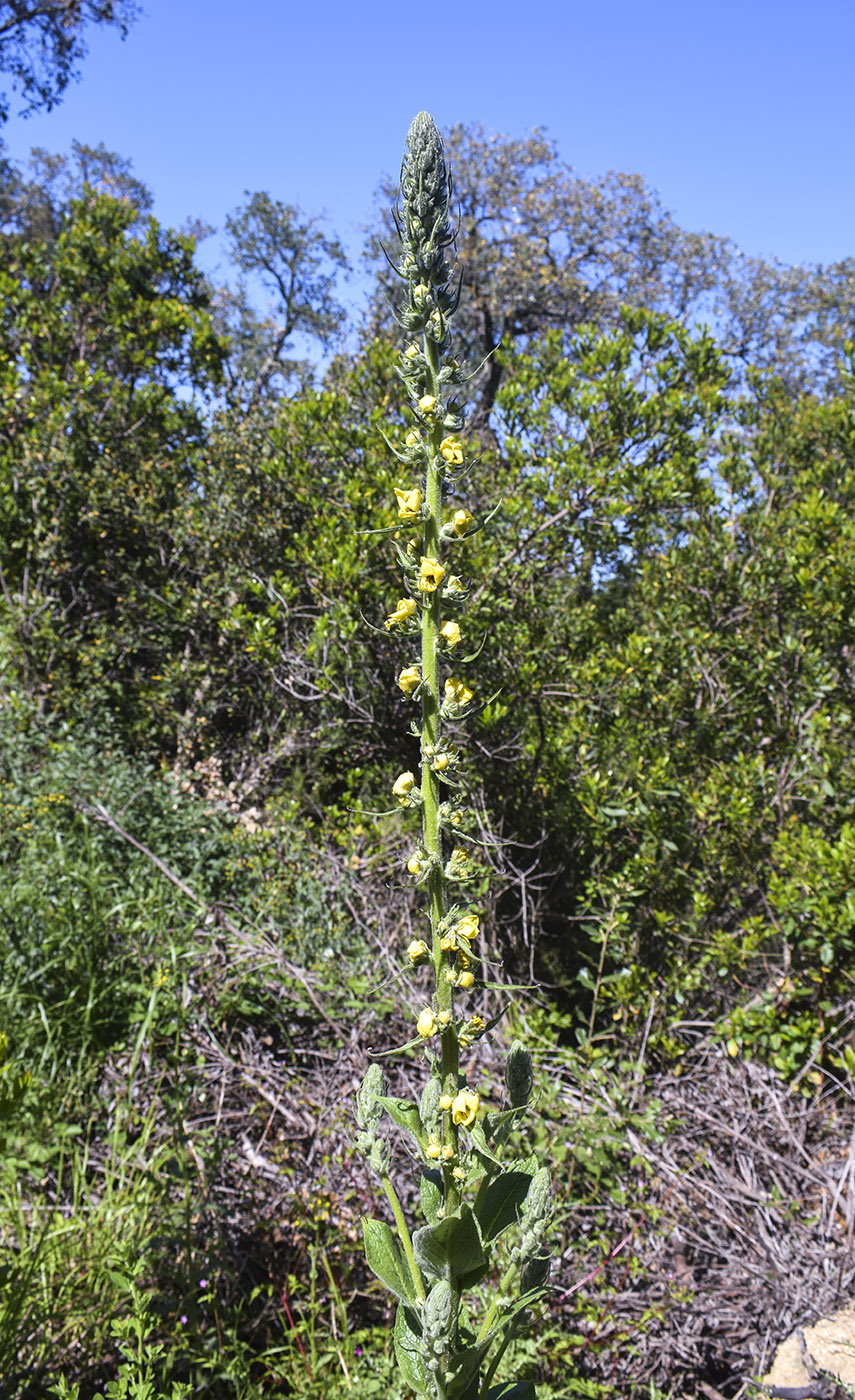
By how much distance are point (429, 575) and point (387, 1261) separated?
1.19 metres

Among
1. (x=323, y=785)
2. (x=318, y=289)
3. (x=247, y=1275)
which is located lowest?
(x=247, y=1275)

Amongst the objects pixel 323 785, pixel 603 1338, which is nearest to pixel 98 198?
pixel 323 785

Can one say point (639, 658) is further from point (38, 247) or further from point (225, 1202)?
point (38, 247)

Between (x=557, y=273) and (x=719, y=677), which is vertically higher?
(x=557, y=273)

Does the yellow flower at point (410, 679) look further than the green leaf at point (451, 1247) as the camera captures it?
Yes

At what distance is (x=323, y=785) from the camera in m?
4.50

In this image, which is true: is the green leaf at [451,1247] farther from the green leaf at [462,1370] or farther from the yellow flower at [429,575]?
the yellow flower at [429,575]

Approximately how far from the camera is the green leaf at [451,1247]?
126cm

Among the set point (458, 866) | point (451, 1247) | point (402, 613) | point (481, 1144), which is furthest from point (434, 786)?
point (451, 1247)

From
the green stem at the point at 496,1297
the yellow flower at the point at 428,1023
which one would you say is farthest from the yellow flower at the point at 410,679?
the green stem at the point at 496,1297

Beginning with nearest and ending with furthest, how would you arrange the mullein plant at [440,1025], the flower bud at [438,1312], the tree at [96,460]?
the flower bud at [438,1312] → the mullein plant at [440,1025] → the tree at [96,460]

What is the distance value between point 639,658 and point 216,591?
9.96ft

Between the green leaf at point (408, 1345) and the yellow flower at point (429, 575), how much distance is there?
1.23 m

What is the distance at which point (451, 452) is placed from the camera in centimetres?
140
